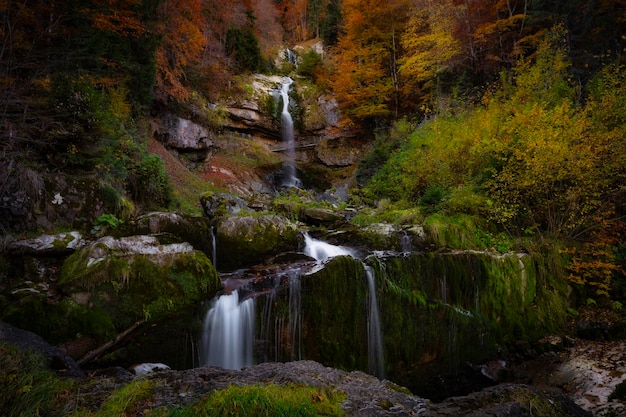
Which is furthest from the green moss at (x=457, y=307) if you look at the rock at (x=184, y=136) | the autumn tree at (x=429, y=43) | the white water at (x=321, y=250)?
the rock at (x=184, y=136)

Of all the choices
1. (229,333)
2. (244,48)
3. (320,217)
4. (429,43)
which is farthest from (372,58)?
(229,333)

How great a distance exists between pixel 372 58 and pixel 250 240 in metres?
14.7

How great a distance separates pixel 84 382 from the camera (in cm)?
279

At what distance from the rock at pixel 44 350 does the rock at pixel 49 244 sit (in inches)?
73.8

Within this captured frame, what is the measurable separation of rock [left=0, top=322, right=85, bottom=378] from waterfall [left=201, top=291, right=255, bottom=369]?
2.12 metres

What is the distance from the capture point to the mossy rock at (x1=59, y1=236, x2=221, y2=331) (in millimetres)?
4684

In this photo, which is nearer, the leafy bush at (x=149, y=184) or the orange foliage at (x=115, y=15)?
the orange foliage at (x=115, y=15)

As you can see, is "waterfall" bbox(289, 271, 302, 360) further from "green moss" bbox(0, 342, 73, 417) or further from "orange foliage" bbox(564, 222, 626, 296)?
"orange foliage" bbox(564, 222, 626, 296)

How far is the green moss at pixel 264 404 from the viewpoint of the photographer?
2234 mm

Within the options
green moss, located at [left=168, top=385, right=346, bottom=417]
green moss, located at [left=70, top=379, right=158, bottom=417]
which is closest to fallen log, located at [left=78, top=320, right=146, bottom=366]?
green moss, located at [left=70, top=379, right=158, bottom=417]

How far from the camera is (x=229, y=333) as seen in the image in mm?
5305

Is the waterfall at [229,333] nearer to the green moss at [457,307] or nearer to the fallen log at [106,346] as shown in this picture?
the fallen log at [106,346]

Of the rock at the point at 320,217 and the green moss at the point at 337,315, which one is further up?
the rock at the point at 320,217

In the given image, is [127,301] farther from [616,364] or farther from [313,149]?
[313,149]
